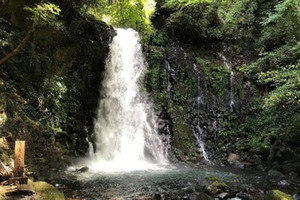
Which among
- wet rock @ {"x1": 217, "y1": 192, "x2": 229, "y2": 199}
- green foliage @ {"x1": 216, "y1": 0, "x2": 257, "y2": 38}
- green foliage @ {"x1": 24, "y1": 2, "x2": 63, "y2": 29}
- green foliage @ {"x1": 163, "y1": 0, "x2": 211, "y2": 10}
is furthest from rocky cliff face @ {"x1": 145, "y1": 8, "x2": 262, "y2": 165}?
green foliage @ {"x1": 24, "y1": 2, "x2": 63, "y2": 29}

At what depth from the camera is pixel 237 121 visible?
607 inches

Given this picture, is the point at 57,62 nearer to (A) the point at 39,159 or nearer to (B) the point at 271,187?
(A) the point at 39,159

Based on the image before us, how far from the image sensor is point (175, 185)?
8.35 metres

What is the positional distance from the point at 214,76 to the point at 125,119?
20.1 feet

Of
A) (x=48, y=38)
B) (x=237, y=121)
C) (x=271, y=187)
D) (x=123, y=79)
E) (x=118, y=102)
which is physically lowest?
(x=271, y=187)

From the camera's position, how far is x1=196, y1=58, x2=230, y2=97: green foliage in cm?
1603

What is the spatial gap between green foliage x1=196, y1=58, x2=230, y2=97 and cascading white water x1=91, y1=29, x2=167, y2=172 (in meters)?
3.68

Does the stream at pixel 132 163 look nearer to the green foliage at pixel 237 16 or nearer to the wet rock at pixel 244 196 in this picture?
the wet rock at pixel 244 196

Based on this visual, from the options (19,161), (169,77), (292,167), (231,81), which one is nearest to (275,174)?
(292,167)

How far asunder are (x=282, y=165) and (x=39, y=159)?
357 inches

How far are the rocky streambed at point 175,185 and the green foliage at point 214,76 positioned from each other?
6.12 m

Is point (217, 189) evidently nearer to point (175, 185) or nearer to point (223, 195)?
point (223, 195)

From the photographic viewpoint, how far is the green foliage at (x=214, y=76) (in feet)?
52.6

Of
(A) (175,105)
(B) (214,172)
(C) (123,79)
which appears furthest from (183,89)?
(B) (214,172)
